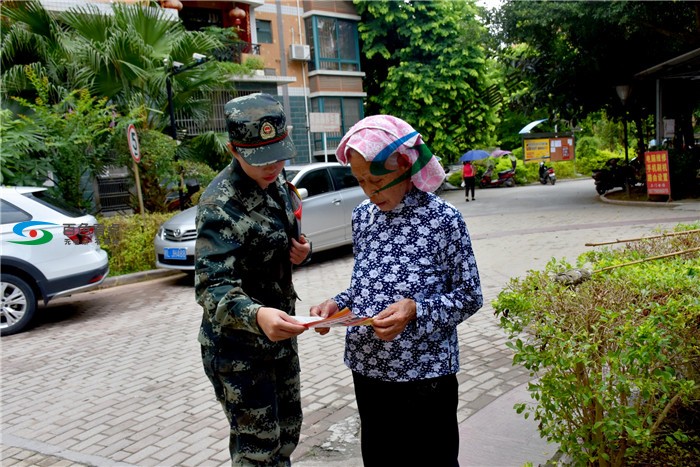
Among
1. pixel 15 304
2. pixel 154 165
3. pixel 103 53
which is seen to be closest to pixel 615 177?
pixel 154 165

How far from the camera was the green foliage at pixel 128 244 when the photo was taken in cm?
1003

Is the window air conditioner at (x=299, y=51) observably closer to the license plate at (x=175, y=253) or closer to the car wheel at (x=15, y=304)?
the license plate at (x=175, y=253)

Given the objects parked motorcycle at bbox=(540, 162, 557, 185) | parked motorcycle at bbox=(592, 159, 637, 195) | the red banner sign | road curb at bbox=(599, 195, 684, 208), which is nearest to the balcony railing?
parked motorcycle at bbox=(592, 159, 637, 195)

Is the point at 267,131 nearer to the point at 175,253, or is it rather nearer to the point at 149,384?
the point at 149,384

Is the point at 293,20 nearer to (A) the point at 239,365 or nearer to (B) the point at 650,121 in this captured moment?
(B) the point at 650,121

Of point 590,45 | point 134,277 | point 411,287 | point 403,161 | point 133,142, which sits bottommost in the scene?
point 134,277

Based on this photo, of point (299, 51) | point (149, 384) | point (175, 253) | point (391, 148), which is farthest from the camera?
point (299, 51)

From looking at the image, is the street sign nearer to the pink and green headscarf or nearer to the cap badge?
the cap badge

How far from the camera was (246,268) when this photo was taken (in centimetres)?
228

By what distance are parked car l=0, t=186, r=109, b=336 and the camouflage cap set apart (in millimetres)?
5688

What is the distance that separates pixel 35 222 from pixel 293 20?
1840 cm

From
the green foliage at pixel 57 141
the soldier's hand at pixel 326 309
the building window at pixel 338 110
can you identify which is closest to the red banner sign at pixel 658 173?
the building window at pixel 338 110

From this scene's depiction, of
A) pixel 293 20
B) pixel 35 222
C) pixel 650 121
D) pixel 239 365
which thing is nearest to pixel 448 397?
pixel 239 365

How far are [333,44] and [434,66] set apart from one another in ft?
14.0
